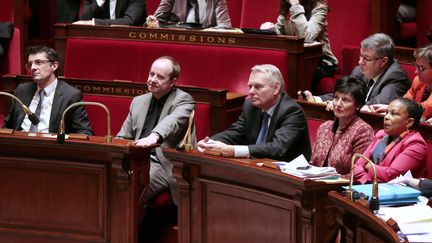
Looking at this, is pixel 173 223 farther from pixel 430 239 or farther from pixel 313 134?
pixel 430 239

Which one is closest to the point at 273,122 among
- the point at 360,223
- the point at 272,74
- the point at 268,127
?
the point at 268,127

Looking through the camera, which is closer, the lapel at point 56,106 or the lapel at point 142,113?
the lapel at point 142,113

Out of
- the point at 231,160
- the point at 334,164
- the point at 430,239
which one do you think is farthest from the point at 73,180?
the point at 430,239

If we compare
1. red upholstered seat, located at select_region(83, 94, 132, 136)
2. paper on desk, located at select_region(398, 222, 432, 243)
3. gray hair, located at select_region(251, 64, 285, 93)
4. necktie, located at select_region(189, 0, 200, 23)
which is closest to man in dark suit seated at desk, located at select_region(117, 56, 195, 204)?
red upholstered seat, located at select_region(83, 94, 132, 136)

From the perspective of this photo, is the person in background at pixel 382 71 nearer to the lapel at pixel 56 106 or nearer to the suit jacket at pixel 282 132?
the suit jacket at pixel 282 132

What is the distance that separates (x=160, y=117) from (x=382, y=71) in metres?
0.82

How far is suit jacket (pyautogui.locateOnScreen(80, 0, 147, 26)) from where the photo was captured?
4.29m

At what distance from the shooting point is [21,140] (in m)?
3.05

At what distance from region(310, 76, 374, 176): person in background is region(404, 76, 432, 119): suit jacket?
36 cm

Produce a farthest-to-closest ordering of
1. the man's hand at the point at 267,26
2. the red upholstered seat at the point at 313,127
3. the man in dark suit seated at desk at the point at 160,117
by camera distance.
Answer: the man's hand at the point at 267,26 → the red upholstered seat at the point at 313,127 → the man in dark suit seated at desk at the point at 160,117

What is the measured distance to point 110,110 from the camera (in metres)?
3.68

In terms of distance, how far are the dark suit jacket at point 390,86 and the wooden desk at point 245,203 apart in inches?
33.1

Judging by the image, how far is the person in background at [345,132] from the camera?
2898mm

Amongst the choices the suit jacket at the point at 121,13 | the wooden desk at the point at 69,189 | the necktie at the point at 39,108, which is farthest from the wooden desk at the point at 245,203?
the suit jacket at the point at 121,13
